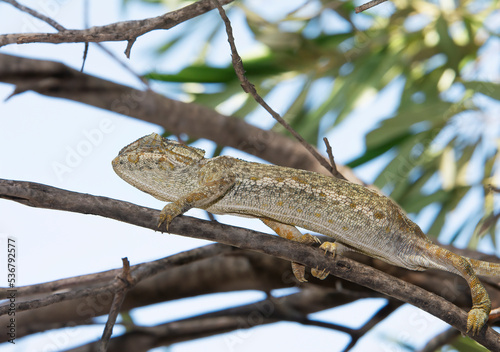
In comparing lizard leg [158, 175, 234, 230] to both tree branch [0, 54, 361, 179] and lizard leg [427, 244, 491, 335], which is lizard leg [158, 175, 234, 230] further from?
tree branch [0, 54, 361, 179]

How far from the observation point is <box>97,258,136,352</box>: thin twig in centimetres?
218

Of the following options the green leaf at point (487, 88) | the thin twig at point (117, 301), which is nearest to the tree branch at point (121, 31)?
the thin twig at point (117, 301)

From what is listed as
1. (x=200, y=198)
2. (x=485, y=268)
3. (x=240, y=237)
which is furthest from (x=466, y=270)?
(x=200, y=198)

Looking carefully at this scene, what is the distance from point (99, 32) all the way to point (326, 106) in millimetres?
2366

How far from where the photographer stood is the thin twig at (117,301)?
2.18 m

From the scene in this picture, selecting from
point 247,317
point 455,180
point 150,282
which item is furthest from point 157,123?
point 455,180

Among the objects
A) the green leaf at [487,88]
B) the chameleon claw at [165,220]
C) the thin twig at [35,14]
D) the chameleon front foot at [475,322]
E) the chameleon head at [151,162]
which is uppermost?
the green leaf at [487,88]

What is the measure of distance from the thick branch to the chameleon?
0.32 ft

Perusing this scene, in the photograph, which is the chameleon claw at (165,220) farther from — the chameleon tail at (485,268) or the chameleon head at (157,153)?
the chameleon tail at (485,268)

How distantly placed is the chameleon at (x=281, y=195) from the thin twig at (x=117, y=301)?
37 cm

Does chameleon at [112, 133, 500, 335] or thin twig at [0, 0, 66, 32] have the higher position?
thin twig at [0, 0, 66, 32]

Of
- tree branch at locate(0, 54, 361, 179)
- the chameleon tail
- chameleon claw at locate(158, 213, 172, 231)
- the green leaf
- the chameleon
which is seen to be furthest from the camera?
tree branch at locate(0, 54, 361, 179)

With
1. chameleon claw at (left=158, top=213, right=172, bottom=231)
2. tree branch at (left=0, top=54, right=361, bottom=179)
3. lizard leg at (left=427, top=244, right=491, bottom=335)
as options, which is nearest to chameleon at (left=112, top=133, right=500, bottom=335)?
lizard leg at (left=427, top=244, right=491, bottom=335)

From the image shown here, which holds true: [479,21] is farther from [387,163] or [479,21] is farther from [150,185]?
[150,185]
